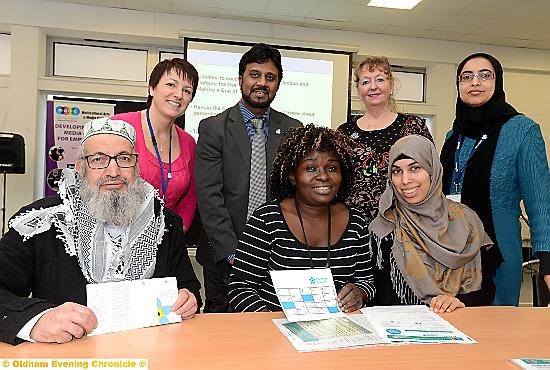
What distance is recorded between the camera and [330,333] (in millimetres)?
1613

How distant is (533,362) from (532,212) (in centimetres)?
120

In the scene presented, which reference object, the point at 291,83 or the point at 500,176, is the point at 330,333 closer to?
the point at 500,176

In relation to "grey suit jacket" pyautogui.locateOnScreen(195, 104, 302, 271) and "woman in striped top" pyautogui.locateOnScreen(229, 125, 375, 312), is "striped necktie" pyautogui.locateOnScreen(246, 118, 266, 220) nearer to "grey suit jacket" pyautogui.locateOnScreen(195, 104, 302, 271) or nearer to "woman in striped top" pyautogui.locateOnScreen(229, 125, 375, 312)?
"grey suit jacket" pyautogui.locateOnScreen(195, 104, 302, 271)

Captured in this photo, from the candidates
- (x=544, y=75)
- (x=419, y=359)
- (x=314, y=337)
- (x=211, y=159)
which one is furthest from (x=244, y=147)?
(x=544, y=75)

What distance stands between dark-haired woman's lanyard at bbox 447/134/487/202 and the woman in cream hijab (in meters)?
0.23

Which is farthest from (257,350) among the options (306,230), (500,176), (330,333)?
(500,176)

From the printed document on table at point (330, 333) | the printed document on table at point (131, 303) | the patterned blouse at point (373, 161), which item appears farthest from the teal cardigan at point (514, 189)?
the printed document on table at point (131, 303)

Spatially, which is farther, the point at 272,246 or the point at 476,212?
the point at 476,212

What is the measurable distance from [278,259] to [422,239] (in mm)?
639

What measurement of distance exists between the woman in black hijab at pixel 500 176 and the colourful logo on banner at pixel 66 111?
18.7 ft

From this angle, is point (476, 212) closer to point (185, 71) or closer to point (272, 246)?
point (272, 246)

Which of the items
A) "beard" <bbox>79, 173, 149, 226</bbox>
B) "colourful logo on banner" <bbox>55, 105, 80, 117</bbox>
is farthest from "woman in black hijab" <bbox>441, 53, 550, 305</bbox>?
"colourful logo on banner" <bbox>55, 105, 80, 117</bbox>

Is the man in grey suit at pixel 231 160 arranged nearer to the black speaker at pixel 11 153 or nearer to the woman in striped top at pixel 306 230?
the woman in striped top at pixel 306 230

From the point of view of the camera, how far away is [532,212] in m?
2.45
